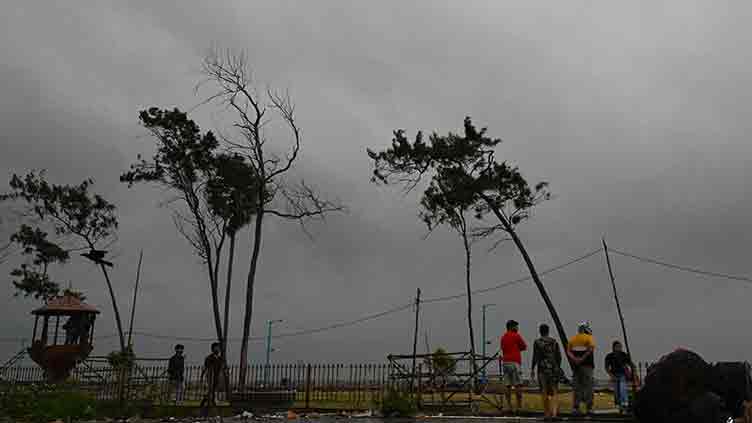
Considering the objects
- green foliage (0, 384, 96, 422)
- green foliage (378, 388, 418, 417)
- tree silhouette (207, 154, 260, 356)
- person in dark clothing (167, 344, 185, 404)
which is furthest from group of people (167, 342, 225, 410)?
tree silhouette (207, 154, 260, 356)

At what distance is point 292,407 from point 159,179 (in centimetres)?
1528

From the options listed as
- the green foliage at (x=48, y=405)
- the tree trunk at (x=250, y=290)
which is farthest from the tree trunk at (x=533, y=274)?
the green foliage at (x=48, y=405)

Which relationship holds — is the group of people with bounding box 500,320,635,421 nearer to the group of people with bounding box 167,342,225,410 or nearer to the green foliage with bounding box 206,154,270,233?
the group of people with bounding box 167,342,225,410

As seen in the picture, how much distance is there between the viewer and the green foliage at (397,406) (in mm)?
17062

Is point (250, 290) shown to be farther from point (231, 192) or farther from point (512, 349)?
point (512, 349)

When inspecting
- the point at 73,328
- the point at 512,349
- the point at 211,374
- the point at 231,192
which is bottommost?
the point at 211,374

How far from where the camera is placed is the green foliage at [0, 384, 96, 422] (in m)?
16.2

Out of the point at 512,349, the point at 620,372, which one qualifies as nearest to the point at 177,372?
the point at 512,349

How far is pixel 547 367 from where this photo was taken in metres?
15.4

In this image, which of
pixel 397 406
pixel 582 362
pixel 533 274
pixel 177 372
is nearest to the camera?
pixel 582 362

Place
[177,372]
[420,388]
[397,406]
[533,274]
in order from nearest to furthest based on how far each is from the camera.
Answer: [397,406] → [420,388] → [177,372] → [533,274]

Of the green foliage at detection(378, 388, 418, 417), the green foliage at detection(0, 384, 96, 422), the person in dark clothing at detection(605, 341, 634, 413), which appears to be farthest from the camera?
the green foliage at detection(378, 388, 418, 417)

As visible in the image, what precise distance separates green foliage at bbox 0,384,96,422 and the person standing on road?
10860 mm

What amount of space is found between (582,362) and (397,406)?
4.64m
